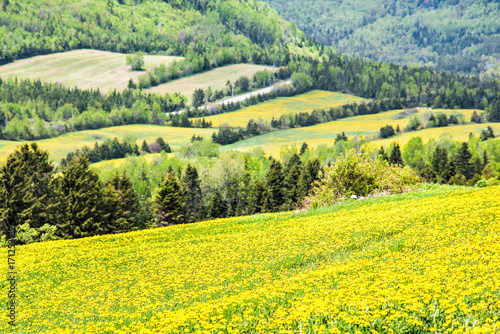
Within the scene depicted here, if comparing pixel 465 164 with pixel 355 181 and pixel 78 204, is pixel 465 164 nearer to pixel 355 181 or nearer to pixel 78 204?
pixel 355 181

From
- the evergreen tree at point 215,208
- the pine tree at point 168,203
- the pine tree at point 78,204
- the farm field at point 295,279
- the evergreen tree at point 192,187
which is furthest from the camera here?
the evergreen tree at point 192,187

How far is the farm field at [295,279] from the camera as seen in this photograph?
1077 centimetres

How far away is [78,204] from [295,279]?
4458 centimetres

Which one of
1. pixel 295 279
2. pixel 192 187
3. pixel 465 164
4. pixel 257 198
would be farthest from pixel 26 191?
pixel 465 164

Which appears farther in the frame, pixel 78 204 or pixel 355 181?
pixel 78 204

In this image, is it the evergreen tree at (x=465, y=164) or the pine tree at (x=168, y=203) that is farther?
the evergreen tree at (x=465, y=164)

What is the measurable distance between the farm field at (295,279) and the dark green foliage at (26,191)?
22.9 meters

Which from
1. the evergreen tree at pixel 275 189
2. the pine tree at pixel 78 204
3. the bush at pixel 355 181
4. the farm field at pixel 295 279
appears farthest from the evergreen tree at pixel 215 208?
the farm field at pixel 295 279

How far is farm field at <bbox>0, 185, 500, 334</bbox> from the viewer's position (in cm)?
1077

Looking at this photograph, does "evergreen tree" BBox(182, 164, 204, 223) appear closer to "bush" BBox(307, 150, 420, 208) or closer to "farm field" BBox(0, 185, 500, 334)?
"bush" BBox(307, 150, 420, 208)

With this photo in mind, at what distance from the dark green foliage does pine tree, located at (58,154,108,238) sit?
288 centimetres

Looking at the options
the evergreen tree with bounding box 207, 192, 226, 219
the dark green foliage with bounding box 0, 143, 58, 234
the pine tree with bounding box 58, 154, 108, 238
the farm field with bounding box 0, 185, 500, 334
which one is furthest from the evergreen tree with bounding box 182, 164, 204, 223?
the farm field with bounding box 0, 185, 500, 334

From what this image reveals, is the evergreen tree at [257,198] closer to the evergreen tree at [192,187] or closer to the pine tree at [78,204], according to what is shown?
the evergreen tree at [192,187]

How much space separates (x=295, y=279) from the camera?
612 inches
